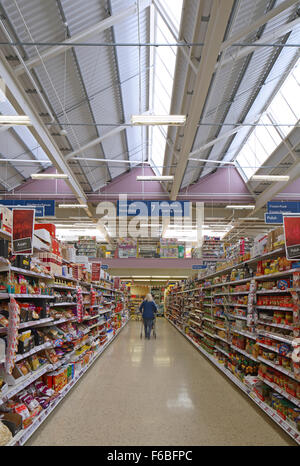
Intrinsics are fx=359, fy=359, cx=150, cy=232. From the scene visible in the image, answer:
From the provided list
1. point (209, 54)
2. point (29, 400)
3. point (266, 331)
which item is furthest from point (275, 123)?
point (29, 400)

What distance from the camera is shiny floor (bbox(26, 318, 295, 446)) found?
366 centimetres

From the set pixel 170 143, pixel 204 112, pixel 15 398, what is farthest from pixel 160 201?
pixel 15 398

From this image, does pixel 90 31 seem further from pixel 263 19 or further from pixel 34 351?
pixel 34 351

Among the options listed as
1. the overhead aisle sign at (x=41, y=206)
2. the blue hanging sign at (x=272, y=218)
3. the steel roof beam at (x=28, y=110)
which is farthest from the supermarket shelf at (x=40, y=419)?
the blue hanging sign at (x=272, y=218)

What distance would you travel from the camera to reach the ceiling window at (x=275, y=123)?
33.3ft

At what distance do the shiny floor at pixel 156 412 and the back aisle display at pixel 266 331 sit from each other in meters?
0.22

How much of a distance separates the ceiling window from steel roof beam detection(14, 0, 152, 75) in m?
4.28

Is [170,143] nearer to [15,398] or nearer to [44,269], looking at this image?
[44,269]

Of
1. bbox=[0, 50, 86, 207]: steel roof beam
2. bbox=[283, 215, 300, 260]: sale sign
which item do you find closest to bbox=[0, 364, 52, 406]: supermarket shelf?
bbox=[283, 215, 300, 260]: sale sign

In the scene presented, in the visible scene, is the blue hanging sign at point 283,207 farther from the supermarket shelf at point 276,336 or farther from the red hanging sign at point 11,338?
the red hanging sign at point 11,338

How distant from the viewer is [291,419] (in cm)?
373

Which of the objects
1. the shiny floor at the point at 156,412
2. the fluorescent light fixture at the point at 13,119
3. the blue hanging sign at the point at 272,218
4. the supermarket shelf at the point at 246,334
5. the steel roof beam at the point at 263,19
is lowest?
the shiny floor at the point at 156,412

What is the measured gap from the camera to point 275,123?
1166cm

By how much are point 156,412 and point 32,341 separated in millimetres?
1793
